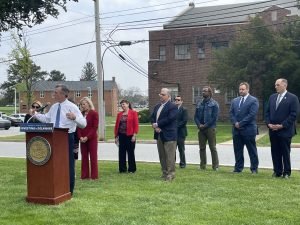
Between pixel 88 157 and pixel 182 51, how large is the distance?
38.7 meters

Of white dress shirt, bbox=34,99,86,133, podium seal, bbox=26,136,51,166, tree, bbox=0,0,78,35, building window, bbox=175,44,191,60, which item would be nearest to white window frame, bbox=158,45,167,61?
building window, bbox=175,44,191,60

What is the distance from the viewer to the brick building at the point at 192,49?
47031 millimetres

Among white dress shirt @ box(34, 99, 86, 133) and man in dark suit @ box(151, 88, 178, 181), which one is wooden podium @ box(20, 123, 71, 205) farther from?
man in dark suit @ box(151, 88, 178, 181)

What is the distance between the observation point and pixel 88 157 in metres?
11.0

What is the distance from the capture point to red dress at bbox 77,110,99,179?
10.8 metres

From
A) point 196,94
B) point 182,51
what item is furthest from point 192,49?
point 196,94

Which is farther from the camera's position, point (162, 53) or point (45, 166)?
point (162, 53)

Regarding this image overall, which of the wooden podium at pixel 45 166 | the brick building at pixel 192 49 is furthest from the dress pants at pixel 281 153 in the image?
the brick building at pixel 192 49

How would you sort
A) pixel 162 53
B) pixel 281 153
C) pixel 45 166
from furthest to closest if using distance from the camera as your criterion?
pixel 162 53, pixel 281 153, pixel 45 166

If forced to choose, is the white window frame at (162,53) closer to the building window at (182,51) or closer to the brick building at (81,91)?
the building window at (182,51)

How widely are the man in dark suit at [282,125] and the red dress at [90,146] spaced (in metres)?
3.76

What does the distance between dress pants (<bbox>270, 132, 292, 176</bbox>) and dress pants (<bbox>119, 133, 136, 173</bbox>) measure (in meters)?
3.40

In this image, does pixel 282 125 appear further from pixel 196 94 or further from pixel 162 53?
pixel 162 53

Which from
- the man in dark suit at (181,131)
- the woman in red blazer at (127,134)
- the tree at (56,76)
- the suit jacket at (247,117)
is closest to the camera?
the suit jacket at (247,117)
